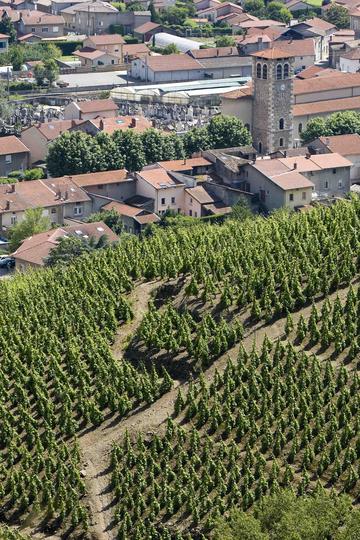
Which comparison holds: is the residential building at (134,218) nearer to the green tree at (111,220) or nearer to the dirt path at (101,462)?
the green tree at (111,220)

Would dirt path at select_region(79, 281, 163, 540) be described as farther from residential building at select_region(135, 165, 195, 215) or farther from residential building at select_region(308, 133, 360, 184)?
residential building at select_region(308, 133, 360, 184)

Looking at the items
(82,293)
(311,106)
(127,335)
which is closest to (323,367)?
(127,335)

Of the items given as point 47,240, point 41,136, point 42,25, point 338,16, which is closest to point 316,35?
point 338,16

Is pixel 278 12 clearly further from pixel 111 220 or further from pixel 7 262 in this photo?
pixel 7 262

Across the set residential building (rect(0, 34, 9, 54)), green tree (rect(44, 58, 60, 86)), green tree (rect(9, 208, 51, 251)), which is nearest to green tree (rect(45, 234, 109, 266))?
green tree (rect(9, 208, 51, 251))

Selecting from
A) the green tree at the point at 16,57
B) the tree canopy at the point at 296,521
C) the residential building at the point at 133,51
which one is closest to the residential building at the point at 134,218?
the tree canopy at the point at 296,521

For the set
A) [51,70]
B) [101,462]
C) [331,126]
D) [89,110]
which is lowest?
[51,70]
